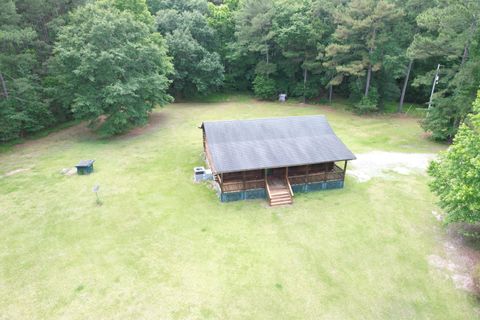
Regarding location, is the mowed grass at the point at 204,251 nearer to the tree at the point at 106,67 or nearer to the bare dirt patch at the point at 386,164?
the bare dirt patch at the point at 386,164

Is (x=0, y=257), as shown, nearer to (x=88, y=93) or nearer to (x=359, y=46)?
(x=88, y=93)

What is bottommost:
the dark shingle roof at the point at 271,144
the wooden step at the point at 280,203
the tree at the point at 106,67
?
the wooden step at the point at 280,203

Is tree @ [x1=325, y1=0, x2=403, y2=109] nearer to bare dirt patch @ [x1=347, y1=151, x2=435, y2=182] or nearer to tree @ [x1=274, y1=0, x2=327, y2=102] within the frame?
tree @ [x1=274, y1=0, x2=327, y2=102]

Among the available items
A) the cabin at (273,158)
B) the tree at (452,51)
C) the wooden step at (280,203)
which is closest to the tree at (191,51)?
the cabin at (273,158)

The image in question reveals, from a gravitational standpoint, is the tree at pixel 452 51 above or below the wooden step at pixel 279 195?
above

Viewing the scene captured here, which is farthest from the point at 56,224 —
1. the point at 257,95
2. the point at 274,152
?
the point at 257,95

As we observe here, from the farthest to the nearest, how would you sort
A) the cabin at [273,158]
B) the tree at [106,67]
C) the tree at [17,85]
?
the tree at [106,67]
the tree at [17,85]
the cabin at [273,158]
